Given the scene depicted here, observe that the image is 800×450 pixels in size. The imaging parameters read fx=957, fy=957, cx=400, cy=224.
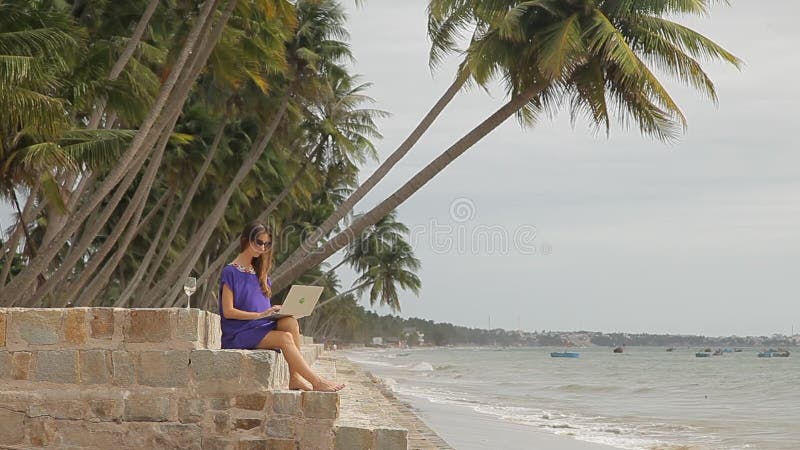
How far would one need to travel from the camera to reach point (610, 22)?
14664 mm

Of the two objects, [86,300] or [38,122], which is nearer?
[38,122]

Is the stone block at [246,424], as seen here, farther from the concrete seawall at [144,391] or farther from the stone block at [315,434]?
the stone block at [315,434]

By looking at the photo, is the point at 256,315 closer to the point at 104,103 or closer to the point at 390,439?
the point at 390,439

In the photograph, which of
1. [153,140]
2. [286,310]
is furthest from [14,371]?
[153,140]

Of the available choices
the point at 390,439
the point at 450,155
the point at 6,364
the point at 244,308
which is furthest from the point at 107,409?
the point at 450,155

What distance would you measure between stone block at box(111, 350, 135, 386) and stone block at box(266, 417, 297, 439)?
1.03 meters

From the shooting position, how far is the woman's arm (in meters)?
6.91

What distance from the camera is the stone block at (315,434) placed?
21.8ft

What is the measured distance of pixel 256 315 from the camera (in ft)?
22.7

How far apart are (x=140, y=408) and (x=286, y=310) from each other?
48.5 inches

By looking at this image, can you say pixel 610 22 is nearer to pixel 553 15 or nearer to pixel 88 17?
pixel 553 15

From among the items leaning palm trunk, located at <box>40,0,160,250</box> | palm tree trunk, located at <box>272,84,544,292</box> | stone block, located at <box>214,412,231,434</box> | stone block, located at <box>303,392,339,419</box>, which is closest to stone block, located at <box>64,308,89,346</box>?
stone block, located at <box>214,412,231,434</box>

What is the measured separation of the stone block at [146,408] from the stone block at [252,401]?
0.52 metres

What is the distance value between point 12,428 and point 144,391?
3.31 ft
